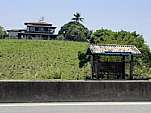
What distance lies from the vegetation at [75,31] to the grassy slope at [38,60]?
1597 inches

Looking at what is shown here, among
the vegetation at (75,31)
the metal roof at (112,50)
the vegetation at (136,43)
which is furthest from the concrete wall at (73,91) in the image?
the vegetation at (75,31)

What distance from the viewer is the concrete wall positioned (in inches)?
713

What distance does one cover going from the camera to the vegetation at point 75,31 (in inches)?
4457

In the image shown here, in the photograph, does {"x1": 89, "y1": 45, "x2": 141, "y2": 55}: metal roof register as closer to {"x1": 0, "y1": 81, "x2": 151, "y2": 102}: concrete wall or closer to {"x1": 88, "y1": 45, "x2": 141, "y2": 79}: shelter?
{"x1": 88, "y1": 45, "x2": 141, "y2": 79}: shelter

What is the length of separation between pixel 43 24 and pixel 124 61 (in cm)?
12690

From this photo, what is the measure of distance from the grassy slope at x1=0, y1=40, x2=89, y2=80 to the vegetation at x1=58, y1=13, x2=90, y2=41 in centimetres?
4057

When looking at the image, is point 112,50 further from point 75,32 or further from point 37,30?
point 37,30

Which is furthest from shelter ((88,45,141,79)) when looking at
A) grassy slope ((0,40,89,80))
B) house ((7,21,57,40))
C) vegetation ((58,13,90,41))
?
house ((7,21,57,40))

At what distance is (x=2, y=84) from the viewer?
59.2ft

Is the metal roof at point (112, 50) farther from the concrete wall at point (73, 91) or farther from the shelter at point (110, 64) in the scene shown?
the concrete wall at point (73, 91)

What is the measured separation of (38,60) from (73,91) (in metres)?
36.2

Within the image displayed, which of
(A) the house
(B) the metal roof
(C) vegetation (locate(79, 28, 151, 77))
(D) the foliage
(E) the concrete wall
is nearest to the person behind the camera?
(E) the concrete wall
